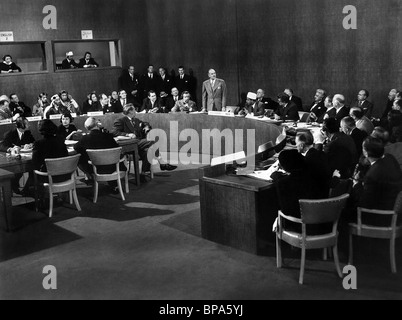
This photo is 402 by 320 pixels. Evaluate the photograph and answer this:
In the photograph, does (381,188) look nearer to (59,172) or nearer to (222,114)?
(59,172)

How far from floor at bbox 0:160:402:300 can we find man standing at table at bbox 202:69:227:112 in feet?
14.2

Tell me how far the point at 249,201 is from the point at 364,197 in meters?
1.06

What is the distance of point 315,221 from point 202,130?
19.4 ft

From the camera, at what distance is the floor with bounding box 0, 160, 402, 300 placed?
14.0 ft

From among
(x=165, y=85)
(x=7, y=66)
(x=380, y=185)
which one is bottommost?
(x=380, y=185)

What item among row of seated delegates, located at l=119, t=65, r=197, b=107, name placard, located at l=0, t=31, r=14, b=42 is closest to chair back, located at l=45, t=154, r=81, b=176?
row of seated delegates, located at l=119, t=65, r=197, b=107

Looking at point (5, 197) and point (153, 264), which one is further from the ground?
point (5, 197)

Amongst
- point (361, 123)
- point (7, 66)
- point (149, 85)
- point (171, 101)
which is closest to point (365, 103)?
point (361, 123)

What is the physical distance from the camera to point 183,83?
12.5m

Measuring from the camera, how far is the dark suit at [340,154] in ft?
18.4

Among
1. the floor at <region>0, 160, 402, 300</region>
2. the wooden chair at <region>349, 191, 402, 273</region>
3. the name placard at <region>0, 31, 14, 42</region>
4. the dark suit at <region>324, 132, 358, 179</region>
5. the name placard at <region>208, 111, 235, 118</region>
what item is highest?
the name placard at <region>0, 31, 14, 42</region>

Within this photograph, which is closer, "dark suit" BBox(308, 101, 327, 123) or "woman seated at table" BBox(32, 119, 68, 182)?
"woman seated at table" BBox(32, 119, 68, 182)

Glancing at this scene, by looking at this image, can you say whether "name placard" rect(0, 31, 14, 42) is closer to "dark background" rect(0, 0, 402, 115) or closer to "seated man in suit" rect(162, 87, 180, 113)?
"dark background" rect(0, 0, 402, 115)

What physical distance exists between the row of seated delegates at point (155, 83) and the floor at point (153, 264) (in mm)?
6334
